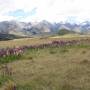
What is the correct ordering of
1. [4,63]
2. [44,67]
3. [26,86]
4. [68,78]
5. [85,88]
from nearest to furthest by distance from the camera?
[85,88] → [26,86] → [68,78] → [44,67] → [4,63]

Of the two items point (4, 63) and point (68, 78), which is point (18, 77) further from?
point (4, 63)

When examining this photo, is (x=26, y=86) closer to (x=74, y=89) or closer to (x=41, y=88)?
(x=41, y=88)

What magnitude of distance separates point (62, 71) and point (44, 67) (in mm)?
1931

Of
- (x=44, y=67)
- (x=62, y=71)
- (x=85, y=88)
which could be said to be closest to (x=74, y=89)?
(x=85, y=88)

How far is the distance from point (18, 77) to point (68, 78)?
8.60ft

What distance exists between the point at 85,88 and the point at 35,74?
394cm

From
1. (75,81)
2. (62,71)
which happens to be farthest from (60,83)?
(62,71)

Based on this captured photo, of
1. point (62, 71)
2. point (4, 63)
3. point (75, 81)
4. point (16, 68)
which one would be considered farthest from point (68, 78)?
point (4, 63)

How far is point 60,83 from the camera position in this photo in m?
12.1

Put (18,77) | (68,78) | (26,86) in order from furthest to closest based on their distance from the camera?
(18,77) → (68,78) → (26,86)

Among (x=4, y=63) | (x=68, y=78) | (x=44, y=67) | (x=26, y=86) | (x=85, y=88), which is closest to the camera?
(x=85, y=88)

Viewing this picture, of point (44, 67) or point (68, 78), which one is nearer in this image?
point (68, 78)

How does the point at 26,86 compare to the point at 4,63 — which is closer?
the point at 26,86

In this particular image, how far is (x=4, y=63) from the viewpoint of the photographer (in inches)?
766
